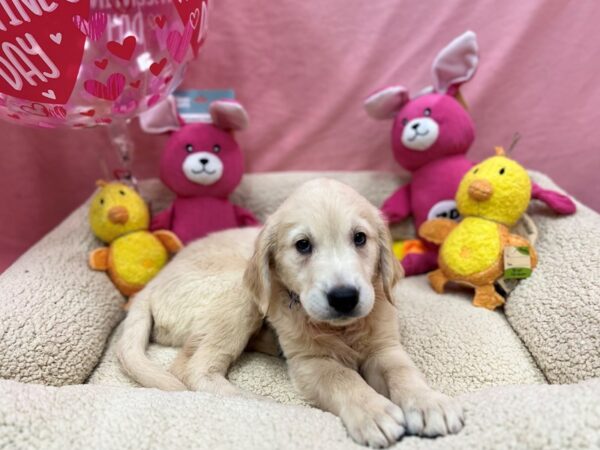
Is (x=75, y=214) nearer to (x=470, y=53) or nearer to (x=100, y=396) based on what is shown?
(x=100, y=396)

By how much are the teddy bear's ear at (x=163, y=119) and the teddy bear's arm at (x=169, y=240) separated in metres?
0.52

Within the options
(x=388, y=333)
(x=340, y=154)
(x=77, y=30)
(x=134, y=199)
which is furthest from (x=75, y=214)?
(x=388, y=333)

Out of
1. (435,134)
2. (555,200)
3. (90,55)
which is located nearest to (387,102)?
(435,134)

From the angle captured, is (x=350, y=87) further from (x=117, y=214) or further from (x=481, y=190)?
(x=117, y=214)

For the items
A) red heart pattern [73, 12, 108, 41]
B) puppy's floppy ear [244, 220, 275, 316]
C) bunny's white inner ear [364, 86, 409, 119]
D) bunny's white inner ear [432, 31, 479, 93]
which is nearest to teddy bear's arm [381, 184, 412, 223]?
bunny's white inner ear [364, 86, 409, 119]

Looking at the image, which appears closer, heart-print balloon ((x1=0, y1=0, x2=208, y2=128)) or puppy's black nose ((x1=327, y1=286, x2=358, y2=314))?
puppy's black nose ((x1=327, y1=286, x2=358, y2=314))

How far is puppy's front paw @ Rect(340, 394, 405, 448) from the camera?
131 cm

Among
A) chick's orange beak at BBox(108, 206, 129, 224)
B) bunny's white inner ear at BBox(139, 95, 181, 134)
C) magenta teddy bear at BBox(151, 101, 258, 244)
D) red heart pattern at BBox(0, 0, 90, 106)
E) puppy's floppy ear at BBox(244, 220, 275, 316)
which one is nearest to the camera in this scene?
red heart pattern at BBox(0, 0, 90, 106)

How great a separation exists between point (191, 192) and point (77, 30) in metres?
0.95

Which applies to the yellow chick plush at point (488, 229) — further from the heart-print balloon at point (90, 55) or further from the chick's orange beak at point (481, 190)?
the heart-print balloon at point (90, 55)

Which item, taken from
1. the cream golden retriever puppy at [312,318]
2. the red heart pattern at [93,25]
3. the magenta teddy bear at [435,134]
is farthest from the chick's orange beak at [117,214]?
the magenta teddy bear at [435,134]

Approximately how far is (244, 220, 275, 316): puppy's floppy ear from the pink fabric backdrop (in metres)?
1.29

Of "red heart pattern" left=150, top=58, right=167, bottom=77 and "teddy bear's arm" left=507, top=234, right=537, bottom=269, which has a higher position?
"red heart pattern" left=150, top=58, right=167, bottom=77

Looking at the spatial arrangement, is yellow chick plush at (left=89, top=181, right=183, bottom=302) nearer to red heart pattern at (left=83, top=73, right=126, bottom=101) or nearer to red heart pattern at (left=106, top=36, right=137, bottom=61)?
red heart pattern at (left=83, top=73, right=126, bottom=101)
